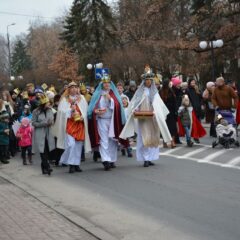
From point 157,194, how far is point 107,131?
309 cm

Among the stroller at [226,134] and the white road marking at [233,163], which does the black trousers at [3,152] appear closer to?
the stroller at [226,134]

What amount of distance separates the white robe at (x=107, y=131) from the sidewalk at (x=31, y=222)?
2.82 metres

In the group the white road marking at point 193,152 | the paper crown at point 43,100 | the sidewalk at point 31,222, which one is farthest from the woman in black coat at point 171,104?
the sidewalk at point 31,222

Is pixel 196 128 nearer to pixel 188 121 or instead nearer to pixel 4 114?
pixel 188 121

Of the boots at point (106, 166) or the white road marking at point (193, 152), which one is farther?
the white road marking at point (193, 152)

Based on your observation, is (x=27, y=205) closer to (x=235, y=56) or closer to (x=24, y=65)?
(x=235, y=56)

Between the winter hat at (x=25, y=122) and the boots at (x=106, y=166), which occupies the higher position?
the winter hat at (x=25, y=122)

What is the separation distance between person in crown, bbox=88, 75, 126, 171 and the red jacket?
2.47 m

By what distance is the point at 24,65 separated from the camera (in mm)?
100125

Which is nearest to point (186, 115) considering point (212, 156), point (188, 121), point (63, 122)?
point (188, 121)

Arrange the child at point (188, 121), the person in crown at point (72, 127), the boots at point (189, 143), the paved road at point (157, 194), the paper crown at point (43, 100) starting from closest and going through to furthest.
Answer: the paved road at point (157, 194) < the paper crown at point (43, 100) < the person in crown at point (72, 127) < the boots at point (189, 143) < the child at point (188, 121)

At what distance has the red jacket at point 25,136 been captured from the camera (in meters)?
14.0

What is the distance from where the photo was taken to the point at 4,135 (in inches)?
555

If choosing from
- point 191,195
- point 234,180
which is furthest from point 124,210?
point 234,180
